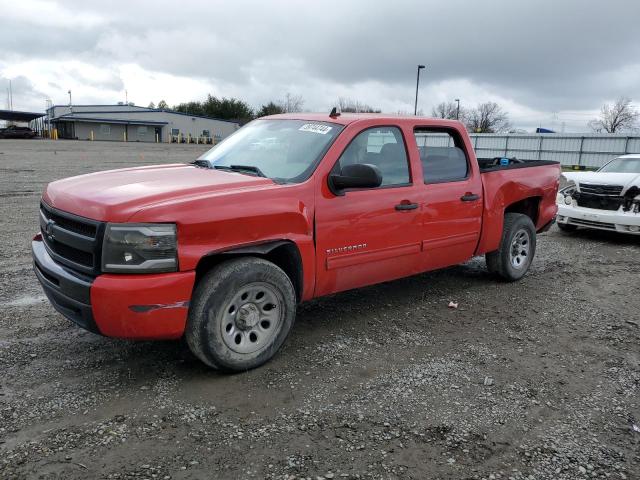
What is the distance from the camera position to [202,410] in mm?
3299

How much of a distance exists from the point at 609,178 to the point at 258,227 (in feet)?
26.1

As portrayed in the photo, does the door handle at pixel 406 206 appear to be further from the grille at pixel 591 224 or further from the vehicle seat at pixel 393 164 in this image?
the grille at pixel 591 224

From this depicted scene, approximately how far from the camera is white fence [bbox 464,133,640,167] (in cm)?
2840

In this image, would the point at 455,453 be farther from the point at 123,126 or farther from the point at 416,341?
the point at 123,126

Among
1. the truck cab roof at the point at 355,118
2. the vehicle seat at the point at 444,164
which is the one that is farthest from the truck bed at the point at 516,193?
the truck cab roof at the point at 355,118

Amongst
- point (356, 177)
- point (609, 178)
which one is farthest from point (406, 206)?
point (609, 178)

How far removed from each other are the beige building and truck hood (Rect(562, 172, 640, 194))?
218 ft

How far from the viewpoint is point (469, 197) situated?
5391 mm

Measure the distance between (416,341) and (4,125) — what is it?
68.5 m

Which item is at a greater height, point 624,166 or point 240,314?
point 624,166

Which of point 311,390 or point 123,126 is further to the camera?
point 123,126

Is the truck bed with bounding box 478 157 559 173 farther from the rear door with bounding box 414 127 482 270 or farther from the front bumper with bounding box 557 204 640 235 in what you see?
A: the front bumper with bounding box 557 204 640 235

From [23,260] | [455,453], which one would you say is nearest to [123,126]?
[23,260]

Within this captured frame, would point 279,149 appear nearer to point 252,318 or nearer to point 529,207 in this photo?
point 252,318
